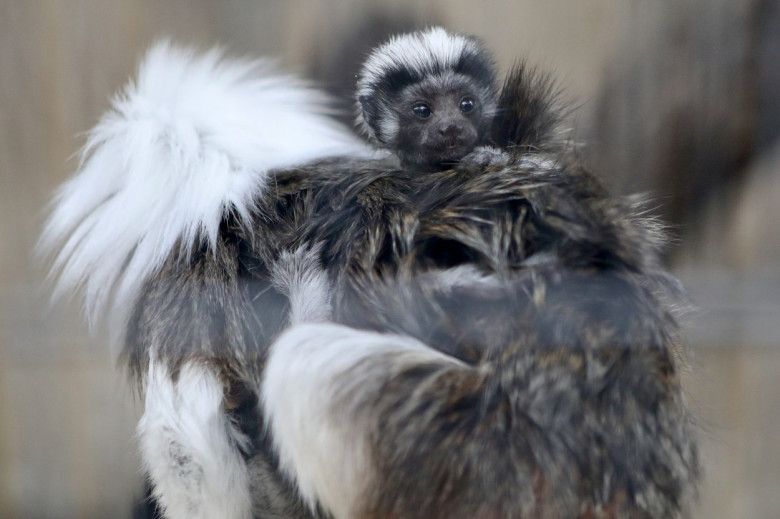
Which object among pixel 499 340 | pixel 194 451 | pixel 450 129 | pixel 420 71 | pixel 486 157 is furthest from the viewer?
pixel 420 71

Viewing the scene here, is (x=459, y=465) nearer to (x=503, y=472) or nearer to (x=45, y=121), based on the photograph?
(x=503, y=472)

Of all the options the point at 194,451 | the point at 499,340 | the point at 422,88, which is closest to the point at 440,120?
the point at 422,88

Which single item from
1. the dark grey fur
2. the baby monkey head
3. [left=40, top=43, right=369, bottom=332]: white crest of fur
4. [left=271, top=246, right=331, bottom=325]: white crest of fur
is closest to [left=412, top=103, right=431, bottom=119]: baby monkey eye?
the baby monkey head

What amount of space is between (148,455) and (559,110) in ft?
2.59

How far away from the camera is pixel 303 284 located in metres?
1.03

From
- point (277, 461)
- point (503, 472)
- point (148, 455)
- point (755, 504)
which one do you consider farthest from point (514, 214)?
point (755, 504)

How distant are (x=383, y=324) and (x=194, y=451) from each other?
311mm

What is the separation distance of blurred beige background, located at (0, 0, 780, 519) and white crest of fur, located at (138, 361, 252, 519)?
354mm

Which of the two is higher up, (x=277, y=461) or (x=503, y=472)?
(x=503, y=472)

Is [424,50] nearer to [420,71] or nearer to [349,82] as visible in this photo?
[420,71]

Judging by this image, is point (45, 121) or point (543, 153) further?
point (45, 121)

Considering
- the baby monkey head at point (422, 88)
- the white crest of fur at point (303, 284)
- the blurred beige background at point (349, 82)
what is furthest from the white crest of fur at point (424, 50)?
the white crest of fur at point (303, 284)

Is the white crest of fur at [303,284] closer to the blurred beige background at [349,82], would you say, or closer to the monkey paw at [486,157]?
the monkey paw at [486,157]

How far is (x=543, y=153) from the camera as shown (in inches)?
43.9
